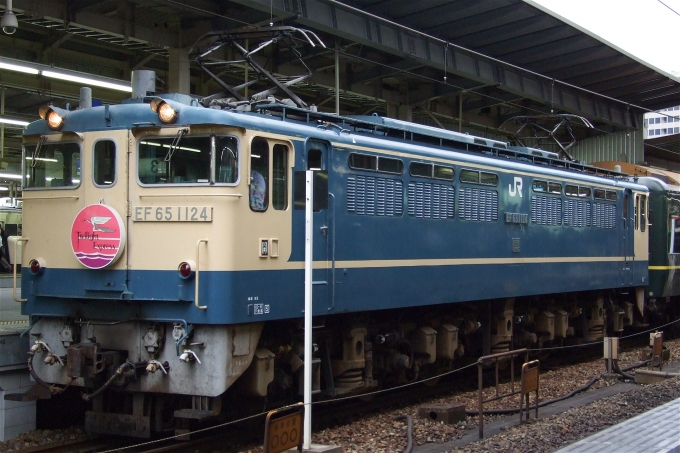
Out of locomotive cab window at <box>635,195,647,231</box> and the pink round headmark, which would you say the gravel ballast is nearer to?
the pink round headmark

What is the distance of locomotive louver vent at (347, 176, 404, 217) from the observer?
11.3 metres

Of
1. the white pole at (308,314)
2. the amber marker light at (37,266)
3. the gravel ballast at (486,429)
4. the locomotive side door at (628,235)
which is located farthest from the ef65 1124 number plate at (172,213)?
the locomotive side door at (628,235)

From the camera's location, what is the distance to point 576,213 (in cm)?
1714

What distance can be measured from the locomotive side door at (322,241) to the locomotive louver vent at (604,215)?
9.08 metres

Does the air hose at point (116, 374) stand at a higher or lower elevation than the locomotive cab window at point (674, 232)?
lower

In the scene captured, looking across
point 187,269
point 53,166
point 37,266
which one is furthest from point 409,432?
point 53,166

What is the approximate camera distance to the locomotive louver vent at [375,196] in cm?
1130

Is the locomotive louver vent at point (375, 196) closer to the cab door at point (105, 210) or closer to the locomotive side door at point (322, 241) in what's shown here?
the locomotive side door at point (322, 241)

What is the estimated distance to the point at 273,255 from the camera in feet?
32.7

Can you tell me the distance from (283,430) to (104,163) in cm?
406

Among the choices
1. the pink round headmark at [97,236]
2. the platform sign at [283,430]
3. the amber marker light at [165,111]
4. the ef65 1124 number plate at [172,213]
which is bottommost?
the platform sign at [283,430]

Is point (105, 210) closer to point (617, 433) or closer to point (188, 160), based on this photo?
point (188, 160)

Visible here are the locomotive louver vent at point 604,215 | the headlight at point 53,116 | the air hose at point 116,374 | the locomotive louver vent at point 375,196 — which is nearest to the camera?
the air hose at point 116,374

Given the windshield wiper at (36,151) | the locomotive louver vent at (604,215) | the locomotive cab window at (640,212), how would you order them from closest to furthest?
the windshield wiper at (36,151), the locomotive louver vent at (604,215), the locomotive cab window at (640,212)
